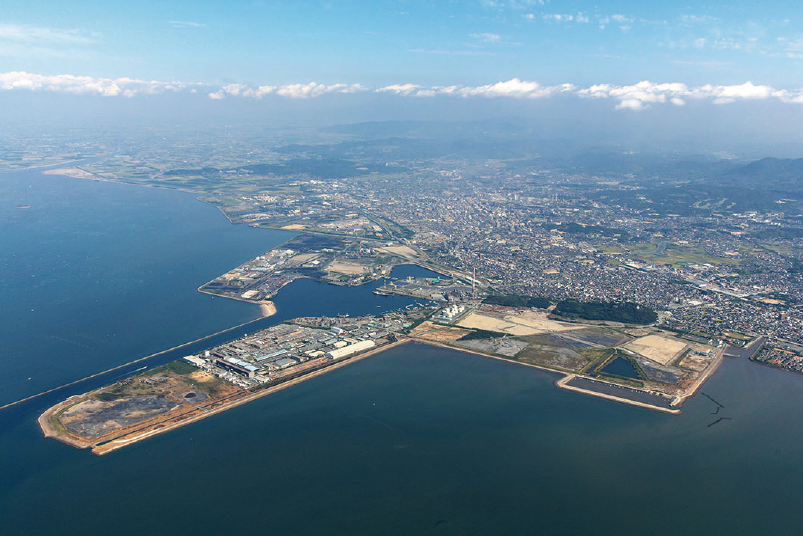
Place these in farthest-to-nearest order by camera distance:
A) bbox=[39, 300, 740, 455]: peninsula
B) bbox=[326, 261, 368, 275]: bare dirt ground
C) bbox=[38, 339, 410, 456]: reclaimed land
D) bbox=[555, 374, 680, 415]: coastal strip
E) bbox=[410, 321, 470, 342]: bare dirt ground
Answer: bbox=[326, 261, 368, 275]: bare dirt ground, bbox=[410, 321, 470, 342]: bare dirt ground, bbox=[555, 374, 680, 415]: coastal strip, bbox=[39, 300, 740, 455]: peninsula, bbox=[38, 339, 410, 456]: reclaimed land

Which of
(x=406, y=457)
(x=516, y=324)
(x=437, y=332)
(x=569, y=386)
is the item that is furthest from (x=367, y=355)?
(x=569, y=386)

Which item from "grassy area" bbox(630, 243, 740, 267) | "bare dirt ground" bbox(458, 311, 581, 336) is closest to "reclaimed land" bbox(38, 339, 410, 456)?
"bare dirt ground" bbox(458, 311, 581, 336)

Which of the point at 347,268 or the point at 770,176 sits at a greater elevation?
the point at 770,176

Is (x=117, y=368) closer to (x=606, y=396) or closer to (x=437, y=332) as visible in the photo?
(x=437, y=332)

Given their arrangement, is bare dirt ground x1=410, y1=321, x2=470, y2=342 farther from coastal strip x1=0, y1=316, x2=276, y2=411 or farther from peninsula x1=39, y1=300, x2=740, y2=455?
coastal strip x1=0, y1=316, x2=276, y2=411

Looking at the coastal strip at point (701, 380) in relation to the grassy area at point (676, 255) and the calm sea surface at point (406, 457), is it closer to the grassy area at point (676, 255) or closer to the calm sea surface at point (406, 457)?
the calm sea surface at point (406, 457)

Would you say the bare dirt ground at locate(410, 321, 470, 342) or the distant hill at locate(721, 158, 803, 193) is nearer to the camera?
the bare dirt ground at locate(410, 321, 470, 342)

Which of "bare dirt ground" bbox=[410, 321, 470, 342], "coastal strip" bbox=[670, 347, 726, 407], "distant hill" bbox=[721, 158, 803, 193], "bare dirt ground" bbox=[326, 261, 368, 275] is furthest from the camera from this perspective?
"distant hill" bbox=[721, 158, 803, 193]
